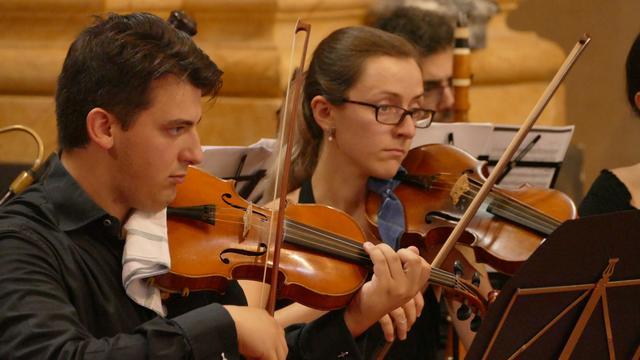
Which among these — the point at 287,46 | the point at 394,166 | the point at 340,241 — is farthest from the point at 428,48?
the point at 340,241

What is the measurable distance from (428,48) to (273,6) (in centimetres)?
69

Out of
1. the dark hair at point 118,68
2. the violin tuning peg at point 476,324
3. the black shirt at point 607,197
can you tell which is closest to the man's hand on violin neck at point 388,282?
the violin tuning peg at point 476,324

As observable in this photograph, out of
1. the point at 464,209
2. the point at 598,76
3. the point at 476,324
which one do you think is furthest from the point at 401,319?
the point at 598,76

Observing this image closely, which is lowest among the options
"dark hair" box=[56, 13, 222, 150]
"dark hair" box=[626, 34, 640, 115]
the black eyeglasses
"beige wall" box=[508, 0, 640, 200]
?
"beige wall" box=[508, 0, 640, 200]

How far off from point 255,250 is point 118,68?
455mm

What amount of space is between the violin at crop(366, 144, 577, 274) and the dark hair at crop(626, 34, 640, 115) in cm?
44

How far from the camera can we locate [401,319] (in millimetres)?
2033

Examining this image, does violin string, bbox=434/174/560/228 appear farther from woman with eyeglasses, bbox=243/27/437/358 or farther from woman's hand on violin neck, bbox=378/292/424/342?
woman's hand on violin neck, bbox=378/292/424/342

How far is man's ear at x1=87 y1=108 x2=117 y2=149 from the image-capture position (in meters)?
1.59

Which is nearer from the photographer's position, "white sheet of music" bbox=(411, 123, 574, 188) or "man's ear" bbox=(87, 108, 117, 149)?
"man's ear" bbox=(87, 108, 117, 149)

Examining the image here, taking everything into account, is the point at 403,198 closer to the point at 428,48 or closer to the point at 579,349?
the point at 579,349

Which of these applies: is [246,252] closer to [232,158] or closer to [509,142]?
[232,158]

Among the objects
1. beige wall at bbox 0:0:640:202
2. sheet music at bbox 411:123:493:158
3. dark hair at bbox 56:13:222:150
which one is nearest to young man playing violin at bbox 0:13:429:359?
dark hair at bbox 56:13:222:150

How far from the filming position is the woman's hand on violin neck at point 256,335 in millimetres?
1475
